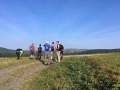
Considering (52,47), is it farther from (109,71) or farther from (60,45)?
(109,71)

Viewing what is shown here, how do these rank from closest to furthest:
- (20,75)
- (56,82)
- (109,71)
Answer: (109,71)
(56,82)
(20,75)

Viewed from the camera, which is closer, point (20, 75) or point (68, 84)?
point (68, 84)

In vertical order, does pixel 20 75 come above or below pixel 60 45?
below

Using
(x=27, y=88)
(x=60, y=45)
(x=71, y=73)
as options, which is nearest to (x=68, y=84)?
(x=71, y=73)

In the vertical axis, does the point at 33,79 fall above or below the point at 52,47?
below

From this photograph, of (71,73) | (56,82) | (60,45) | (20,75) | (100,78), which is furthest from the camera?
(60,45)

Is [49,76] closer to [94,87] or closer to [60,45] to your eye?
[94,87]

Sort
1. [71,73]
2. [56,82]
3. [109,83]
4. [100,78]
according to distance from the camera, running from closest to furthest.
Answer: [109,83] → [100,78] → [56,82] → [71,73]

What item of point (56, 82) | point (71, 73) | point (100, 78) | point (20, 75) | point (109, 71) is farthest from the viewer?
point (20, 75)

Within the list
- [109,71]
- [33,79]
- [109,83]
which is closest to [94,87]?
[109,83]

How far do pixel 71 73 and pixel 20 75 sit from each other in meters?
5.28

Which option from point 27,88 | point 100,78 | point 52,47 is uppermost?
point 52,47

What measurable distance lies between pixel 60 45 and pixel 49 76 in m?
7.75

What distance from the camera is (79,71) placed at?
15.6 metres
